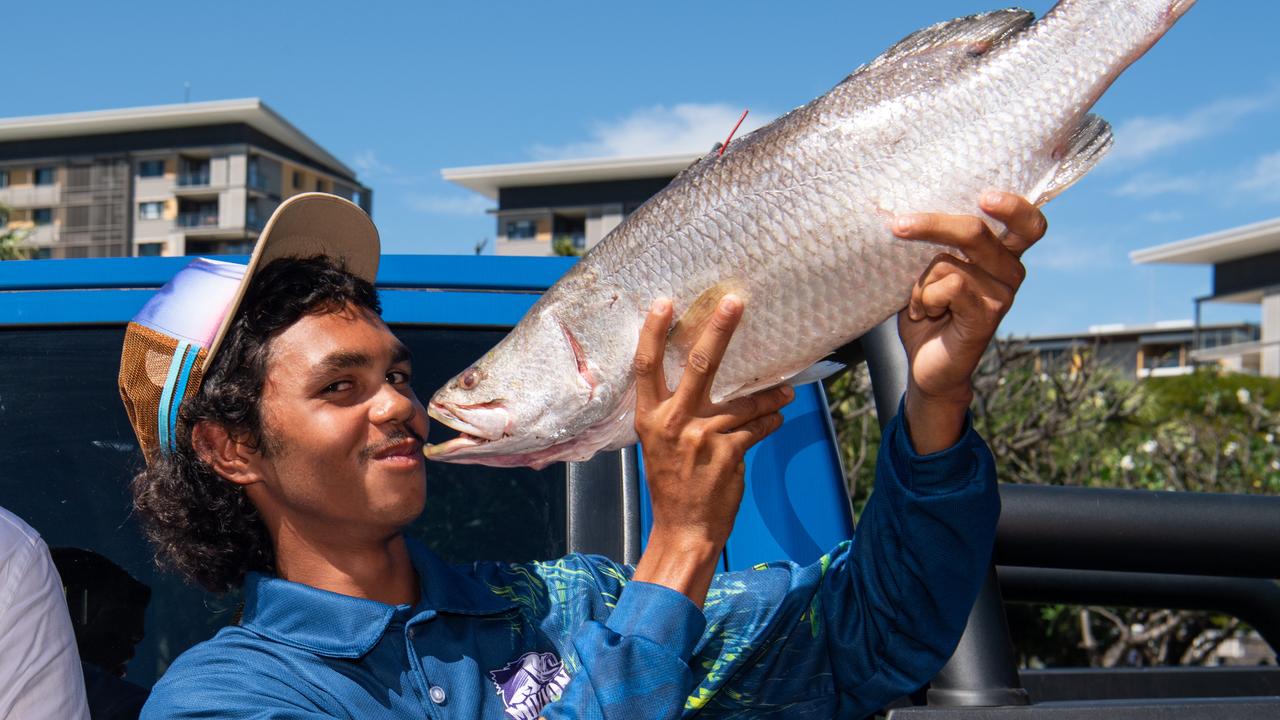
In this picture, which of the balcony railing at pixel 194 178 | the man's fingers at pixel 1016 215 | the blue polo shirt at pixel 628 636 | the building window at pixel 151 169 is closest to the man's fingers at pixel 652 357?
the blue polo shirt at pixel 628 636

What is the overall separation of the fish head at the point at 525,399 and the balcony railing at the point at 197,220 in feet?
214

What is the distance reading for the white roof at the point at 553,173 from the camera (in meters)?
63.3

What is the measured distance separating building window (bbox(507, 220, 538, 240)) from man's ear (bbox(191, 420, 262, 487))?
66.0 meters

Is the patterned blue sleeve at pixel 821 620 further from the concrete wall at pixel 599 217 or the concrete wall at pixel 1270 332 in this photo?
the concrete wall at pixel 599 217

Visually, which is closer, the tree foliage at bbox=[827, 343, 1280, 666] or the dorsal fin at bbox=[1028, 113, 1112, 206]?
the dorsal fin at bbox=[1028, 113, 1112, 206]

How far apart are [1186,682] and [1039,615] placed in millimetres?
5026

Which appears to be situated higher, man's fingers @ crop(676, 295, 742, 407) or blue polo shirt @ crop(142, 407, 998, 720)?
man's fingers @ crop(676, 295, 742, 407)

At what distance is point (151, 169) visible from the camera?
62062 millimetres

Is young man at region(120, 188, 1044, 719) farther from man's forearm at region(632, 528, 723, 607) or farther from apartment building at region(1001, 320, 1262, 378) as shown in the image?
apartment building at region(1001, 320, 1262, 378)

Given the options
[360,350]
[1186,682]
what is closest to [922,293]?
[360,350]

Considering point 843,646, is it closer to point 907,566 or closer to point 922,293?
point 907,566

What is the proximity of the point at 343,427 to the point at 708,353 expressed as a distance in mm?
709

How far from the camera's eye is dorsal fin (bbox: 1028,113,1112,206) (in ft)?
4.78

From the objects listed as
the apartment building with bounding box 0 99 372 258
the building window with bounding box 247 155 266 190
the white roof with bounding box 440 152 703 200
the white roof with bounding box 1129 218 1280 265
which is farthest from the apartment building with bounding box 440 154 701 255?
the white roof with bounding box 1129 218 1280 265
